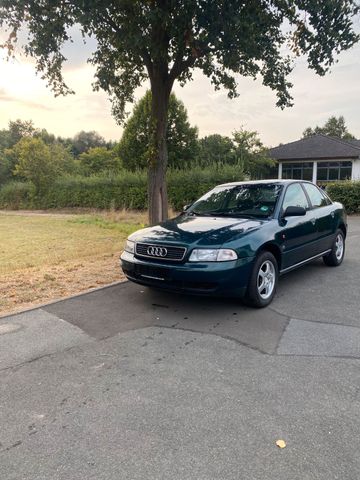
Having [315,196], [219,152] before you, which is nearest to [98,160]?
[219,152]

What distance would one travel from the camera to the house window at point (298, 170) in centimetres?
3000

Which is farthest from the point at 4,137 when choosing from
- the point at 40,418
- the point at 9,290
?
the point at 40,418

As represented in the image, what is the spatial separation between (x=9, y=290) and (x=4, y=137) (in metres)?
52.3

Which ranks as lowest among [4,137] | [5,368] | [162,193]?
[5,368]

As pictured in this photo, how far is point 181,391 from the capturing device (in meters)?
2.89

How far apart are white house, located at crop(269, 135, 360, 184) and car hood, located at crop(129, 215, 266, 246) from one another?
2570cm

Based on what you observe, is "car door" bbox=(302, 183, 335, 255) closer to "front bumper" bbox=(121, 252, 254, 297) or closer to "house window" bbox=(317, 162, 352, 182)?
"front bumper" bbox=(121, 252, 254, 297)

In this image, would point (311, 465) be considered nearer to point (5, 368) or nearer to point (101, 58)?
point (5, 368)

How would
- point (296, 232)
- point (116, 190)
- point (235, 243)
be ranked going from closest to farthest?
point (235, 243) < point (296, 232) < point (116, 190)

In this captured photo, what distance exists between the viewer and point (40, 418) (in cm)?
258

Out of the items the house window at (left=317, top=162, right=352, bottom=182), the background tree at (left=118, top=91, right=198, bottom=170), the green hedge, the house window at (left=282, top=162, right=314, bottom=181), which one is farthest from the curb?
the house window at (left=282, top=162, right=314, bottom=181)

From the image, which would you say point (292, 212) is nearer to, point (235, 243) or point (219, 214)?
point (219, 214)

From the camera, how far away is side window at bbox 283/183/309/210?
18.4 ft

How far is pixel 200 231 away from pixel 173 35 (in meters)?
4.66
